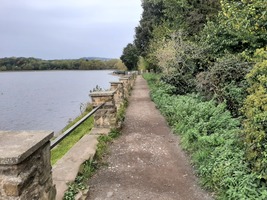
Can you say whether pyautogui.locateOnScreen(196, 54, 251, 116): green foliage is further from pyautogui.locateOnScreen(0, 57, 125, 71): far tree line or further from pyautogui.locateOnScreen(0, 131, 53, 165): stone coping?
pyautogui.locateOnScreen(0, 57, 125, 71): far tree line

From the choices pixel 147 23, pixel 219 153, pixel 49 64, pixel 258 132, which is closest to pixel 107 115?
pixel 219 153

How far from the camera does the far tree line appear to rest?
104 metres

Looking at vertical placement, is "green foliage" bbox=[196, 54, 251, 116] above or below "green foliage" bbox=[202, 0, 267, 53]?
below

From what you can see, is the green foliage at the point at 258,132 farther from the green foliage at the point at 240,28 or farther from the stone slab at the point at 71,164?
the green foliage at the point at 240,28

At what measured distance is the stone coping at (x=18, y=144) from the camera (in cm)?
211

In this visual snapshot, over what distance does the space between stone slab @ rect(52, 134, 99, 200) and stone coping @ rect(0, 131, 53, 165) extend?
120 cm

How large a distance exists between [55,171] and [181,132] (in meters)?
3.77

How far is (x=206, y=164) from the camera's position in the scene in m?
4.58

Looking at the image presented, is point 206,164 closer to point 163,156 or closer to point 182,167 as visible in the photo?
point 182,167

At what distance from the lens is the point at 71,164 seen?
4.49m

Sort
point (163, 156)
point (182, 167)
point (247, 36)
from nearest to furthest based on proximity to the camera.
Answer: point (182, 167)
point (163, 156)
point (247, 36)

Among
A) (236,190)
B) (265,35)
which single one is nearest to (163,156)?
(236,190)

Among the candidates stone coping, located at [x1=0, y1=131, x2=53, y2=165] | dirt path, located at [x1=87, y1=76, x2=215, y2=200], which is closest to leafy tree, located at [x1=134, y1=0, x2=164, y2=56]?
dirt path, located at [x1=87, y1=76, x2=215, y2=200]

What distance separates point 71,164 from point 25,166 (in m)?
2.26
